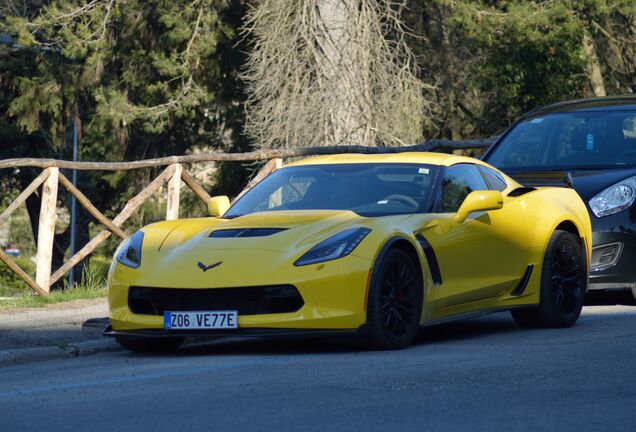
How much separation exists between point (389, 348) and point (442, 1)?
66.1 feet

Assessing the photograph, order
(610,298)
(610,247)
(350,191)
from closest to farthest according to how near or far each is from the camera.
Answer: (350,191), (610,247), (610,298)

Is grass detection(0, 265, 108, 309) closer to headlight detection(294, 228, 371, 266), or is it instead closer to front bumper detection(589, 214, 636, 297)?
headlight detection(294, 228, 371, 266)

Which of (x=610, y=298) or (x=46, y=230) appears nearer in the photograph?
(x=610, y=298)

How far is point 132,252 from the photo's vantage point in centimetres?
987

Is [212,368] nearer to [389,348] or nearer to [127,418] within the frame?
[389,348]

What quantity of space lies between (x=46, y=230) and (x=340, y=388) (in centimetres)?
716

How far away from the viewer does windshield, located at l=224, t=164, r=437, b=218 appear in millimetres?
10305

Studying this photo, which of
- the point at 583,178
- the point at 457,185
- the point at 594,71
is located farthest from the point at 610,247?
the point at 594,71

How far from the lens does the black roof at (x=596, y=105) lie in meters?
→ 14.1

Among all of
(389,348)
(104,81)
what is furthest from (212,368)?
(104,81)

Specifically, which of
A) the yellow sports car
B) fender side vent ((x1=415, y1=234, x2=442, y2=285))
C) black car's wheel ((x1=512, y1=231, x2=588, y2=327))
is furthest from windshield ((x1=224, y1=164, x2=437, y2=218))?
black car's wheel ((x1=512, y1=231, x2=588, y2=327))

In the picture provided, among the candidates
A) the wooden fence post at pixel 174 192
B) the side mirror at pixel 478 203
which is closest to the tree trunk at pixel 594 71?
the wooden fence post at pixel 174 192

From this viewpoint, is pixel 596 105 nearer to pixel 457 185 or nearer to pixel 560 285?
pixel 560 285

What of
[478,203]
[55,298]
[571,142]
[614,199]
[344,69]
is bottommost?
[55,298]
